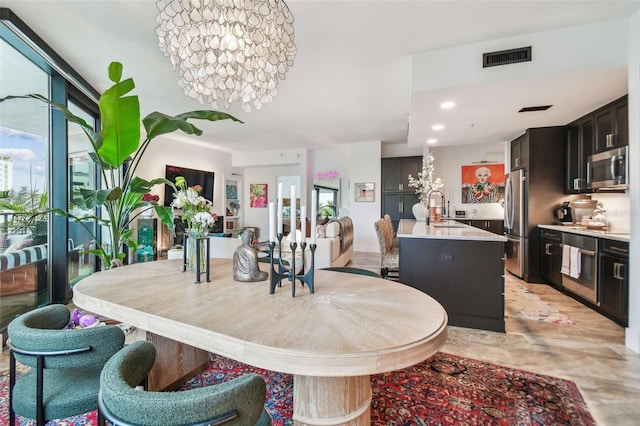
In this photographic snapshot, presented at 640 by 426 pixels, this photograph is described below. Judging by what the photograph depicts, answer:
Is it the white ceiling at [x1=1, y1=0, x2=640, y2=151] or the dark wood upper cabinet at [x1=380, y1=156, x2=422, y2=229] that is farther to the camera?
the dark wood upper cabinet at [x1=380, y1=156, x2=422, y2=229]

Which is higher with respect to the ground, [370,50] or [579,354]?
[370,50]

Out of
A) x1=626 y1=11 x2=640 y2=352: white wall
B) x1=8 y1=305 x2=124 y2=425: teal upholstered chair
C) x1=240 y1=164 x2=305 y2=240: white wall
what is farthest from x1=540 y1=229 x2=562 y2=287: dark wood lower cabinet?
x1=240 y1=164 x2=305 y2=240: white wall

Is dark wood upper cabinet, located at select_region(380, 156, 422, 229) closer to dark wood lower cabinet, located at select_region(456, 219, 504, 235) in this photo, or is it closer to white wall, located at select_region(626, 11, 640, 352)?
dark wood lower cabinet, located at select_region(456, 219, 504, 235)

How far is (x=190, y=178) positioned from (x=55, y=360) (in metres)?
6.80

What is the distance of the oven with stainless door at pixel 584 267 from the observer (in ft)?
10.3

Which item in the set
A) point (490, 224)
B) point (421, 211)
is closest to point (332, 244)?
point (421, 211)

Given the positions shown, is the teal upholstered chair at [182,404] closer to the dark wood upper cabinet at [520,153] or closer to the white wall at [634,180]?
the white wall at [634,180]

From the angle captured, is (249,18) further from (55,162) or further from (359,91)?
(55,162)

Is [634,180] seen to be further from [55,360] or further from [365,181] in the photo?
[365,181]

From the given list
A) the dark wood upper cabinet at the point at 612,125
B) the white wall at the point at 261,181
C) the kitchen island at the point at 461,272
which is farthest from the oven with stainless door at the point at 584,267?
the white wall at the point at 261,181

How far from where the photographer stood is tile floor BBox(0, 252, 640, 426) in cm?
177

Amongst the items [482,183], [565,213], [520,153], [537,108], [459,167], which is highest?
[537,108]

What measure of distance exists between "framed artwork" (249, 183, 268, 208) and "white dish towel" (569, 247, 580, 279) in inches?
301

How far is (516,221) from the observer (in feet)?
15.4
